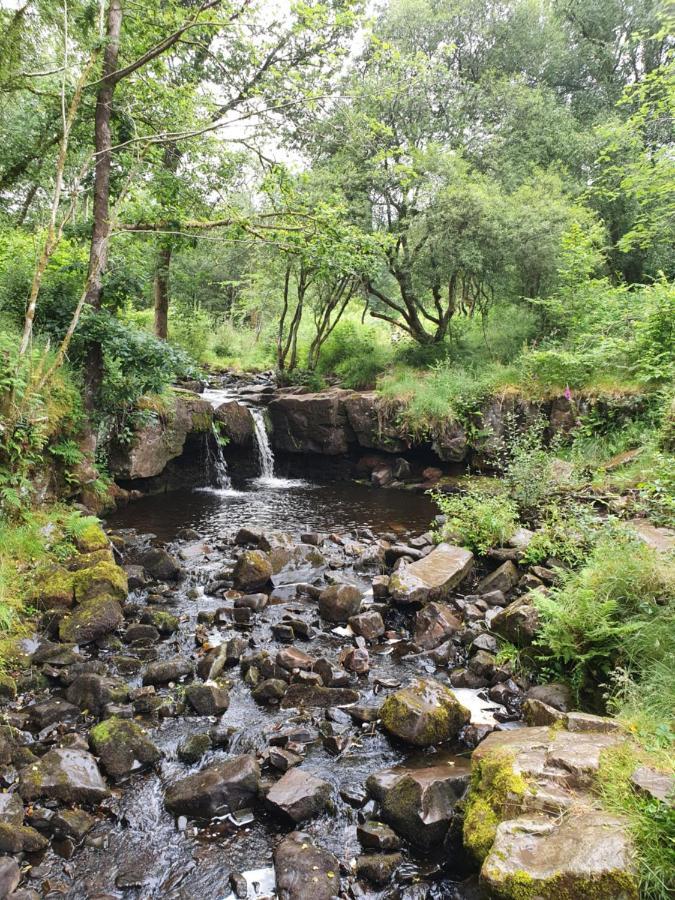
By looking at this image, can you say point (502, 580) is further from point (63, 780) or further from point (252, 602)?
point (63, 780)

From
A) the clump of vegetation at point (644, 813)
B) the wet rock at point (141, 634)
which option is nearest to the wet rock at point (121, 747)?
the wet rock at point (141, 634)

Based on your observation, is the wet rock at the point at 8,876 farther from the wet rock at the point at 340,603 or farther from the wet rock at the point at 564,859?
the wet rock at the point at 340,603

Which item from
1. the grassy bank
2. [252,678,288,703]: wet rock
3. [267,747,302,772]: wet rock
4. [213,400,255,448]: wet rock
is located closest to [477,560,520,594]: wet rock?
[252,678,288,703]: wet rock

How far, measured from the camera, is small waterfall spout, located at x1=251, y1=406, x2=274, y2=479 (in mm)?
16484

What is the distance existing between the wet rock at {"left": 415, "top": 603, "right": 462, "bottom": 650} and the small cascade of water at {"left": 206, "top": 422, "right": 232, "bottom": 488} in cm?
997

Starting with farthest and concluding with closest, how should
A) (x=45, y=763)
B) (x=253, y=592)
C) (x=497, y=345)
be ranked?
(x=497, y=345), (x=253, y=592), (x=45, y=763)

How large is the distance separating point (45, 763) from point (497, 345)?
1662cm

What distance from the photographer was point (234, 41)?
1271 cm

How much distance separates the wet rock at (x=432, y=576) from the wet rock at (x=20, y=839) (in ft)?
15.1

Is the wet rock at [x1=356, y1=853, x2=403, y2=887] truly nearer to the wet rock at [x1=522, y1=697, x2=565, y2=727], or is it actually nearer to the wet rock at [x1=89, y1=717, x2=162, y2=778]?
the wet rock at [x1=522, y1=697, x2=565, y2=727]

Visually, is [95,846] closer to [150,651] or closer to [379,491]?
[150,651]

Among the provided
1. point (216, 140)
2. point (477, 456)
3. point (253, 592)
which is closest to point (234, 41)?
point (216, 140)

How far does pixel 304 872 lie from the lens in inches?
127

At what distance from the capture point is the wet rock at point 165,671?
A: 5.32 m
